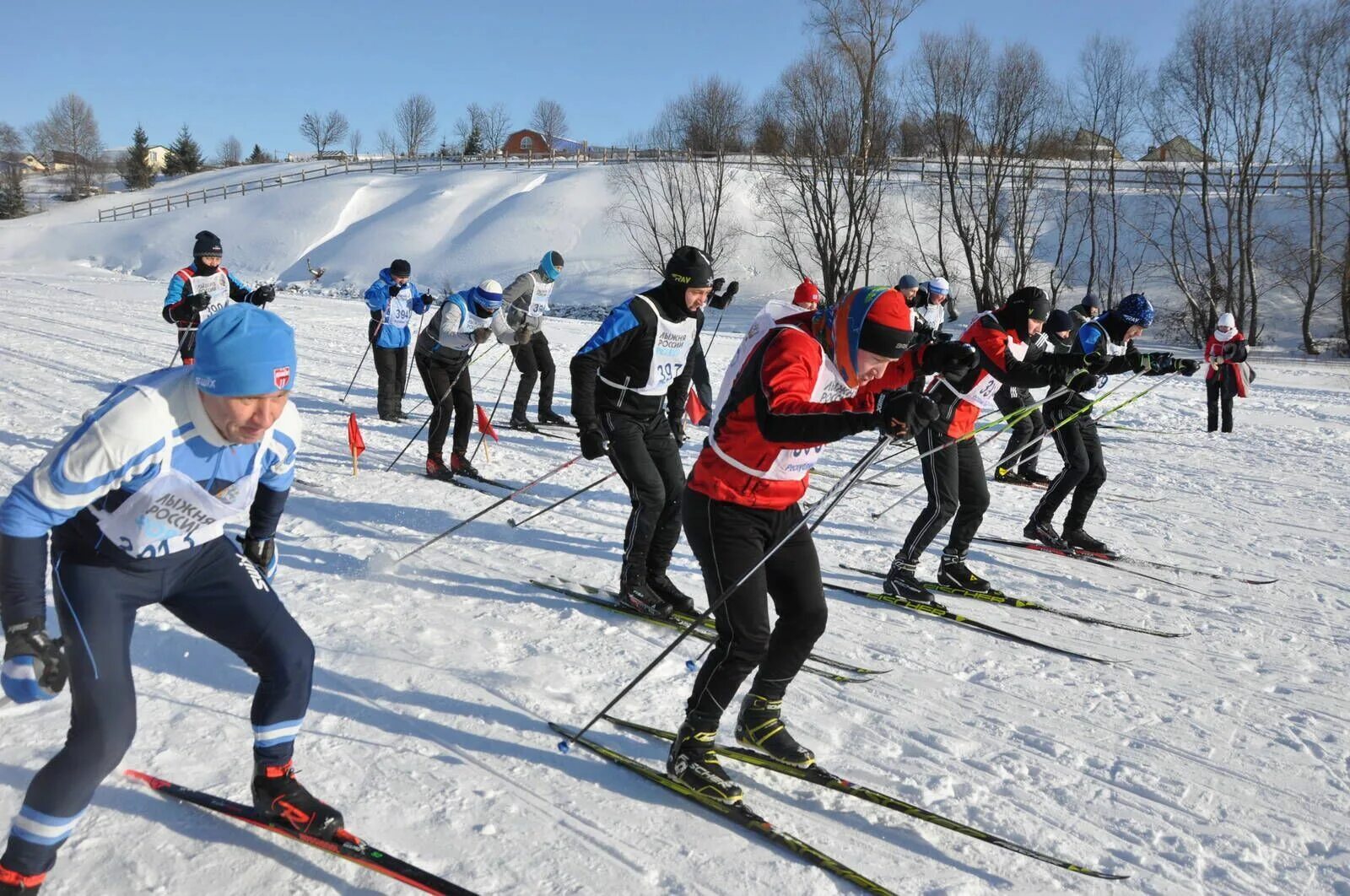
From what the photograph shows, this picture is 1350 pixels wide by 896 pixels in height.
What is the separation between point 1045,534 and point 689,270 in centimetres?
385

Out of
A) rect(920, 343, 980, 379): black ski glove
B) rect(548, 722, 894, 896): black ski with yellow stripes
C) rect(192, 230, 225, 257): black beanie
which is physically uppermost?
rect(192, 230, 225, 257): black beanie

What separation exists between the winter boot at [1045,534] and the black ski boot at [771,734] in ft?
13.5

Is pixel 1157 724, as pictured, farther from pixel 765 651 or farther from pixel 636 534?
pixel 636 534

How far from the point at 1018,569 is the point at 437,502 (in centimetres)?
460

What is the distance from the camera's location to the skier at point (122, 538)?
2.25 m

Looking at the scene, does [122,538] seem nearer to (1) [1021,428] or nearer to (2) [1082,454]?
(2) [1082,454]

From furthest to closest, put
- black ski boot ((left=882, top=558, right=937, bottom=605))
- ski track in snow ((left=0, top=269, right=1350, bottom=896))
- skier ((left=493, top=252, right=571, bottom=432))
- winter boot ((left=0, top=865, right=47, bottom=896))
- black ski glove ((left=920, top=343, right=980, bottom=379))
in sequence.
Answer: skier ((left=493, top=252, right=571, bottom=432)) → black ski boot ((left=882, top=558, right=937, bottom=605)) → black ski glove ((left=920, top=343, right=980, bottom=379)) → ski track in snow ((left=0, top=269, right=1350, bottom=896)) → winter boot ((left=0, top=865, right=47, bottom=896))

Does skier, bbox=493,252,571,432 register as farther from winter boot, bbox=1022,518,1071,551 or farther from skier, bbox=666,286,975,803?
skier, bbox=666,286,975,803

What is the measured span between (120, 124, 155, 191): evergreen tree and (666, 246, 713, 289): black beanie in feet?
236

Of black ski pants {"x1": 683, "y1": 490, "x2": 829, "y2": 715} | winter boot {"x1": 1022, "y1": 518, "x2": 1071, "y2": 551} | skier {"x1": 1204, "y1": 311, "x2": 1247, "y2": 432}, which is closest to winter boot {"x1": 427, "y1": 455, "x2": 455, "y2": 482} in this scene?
winter boot {"x1": 1022, "y1": 518, "x2": 1071, "y2": 551}

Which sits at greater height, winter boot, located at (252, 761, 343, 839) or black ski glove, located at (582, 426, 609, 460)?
black ski glove, located at (582, 426, 609, 460)

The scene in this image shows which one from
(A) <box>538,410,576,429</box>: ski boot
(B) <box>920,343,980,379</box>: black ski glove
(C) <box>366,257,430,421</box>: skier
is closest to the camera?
(B) <box>920,343,980,379</box>: black ski glove

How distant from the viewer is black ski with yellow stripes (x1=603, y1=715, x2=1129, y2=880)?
3.04 m

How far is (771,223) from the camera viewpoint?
3862 centimetres
